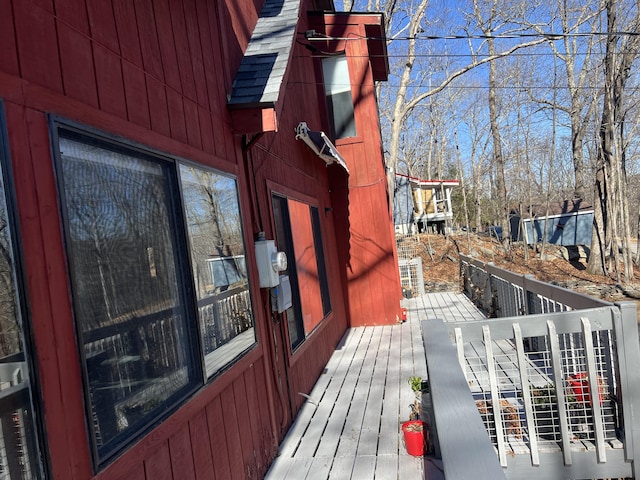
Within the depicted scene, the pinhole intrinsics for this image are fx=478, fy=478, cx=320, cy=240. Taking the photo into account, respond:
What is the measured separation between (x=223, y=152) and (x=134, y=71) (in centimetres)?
100

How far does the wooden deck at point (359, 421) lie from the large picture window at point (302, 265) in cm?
61

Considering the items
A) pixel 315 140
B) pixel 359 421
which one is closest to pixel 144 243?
pixel 359 421

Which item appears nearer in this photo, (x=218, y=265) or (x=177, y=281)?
(x=177, y=281)

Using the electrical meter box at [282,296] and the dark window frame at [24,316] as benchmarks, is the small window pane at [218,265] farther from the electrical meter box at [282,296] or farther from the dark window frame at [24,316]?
the dark window frame at [24,316]

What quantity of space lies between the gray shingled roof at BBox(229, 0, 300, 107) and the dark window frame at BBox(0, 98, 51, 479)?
196 centimetres

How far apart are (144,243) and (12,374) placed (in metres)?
0.80

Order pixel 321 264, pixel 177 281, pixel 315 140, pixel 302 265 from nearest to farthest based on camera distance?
pixel 177 281 → pixel 302 265 → pixel 315 140 → pixel 321 264

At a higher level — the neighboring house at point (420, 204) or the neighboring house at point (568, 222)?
the neighboring house at point (420, 204)

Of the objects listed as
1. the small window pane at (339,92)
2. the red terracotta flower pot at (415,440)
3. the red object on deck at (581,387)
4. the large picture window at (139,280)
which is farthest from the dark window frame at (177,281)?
the small window pane at (339,92)

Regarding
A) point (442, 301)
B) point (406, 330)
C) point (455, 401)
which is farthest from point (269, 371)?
point (442, 301)

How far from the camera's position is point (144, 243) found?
6.61 ft

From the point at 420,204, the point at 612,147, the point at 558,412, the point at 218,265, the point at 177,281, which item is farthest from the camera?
the point at 420,204

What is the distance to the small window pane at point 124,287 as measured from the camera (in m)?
1.60

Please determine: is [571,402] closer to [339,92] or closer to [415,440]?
[415,440]
